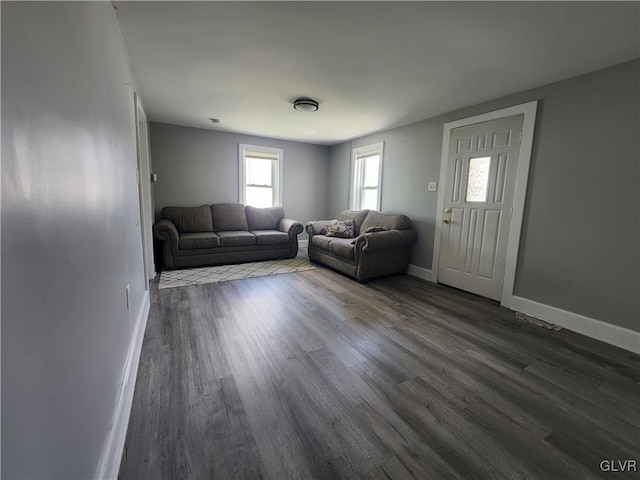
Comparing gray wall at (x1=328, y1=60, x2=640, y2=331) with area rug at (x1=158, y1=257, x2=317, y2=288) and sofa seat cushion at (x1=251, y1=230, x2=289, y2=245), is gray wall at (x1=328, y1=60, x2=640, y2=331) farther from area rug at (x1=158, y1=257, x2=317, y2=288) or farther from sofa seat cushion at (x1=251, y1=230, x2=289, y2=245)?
sofa seat cushion at (x1=251, y1=230, x2=289, y2=245)

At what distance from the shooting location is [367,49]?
212cm

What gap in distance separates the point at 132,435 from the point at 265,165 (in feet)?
16.1

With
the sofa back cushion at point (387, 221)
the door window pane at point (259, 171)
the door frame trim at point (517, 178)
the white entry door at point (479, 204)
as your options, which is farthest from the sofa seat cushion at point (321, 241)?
the door frame trim at point (517, 178)

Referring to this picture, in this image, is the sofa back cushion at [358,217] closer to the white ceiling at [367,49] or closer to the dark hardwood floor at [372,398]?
the white ceiling at [367,49]

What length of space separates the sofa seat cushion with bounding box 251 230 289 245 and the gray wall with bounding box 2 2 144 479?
3.20 m

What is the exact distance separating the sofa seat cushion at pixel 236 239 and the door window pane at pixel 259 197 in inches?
41.4

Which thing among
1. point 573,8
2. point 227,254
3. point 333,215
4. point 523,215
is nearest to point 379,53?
point 573,8

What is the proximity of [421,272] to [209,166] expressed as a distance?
4.04 metres

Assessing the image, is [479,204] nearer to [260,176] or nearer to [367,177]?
[367,177]

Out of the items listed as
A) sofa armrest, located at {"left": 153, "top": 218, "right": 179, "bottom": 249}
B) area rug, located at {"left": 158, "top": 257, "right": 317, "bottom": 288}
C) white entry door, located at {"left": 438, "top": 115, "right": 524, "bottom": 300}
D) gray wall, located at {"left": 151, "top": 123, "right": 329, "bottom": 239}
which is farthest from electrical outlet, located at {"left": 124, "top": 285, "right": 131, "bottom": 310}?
white entry door, located at {"left": 438, "top": 115, "right": 524, "bottom": 300}

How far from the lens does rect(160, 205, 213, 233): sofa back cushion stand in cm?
453

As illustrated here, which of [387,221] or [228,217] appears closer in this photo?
[387,221]

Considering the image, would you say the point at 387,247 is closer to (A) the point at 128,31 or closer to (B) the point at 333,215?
(B) the point at 333,215

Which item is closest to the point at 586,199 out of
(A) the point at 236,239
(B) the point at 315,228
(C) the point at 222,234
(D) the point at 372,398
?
(D) the point at 372,398
